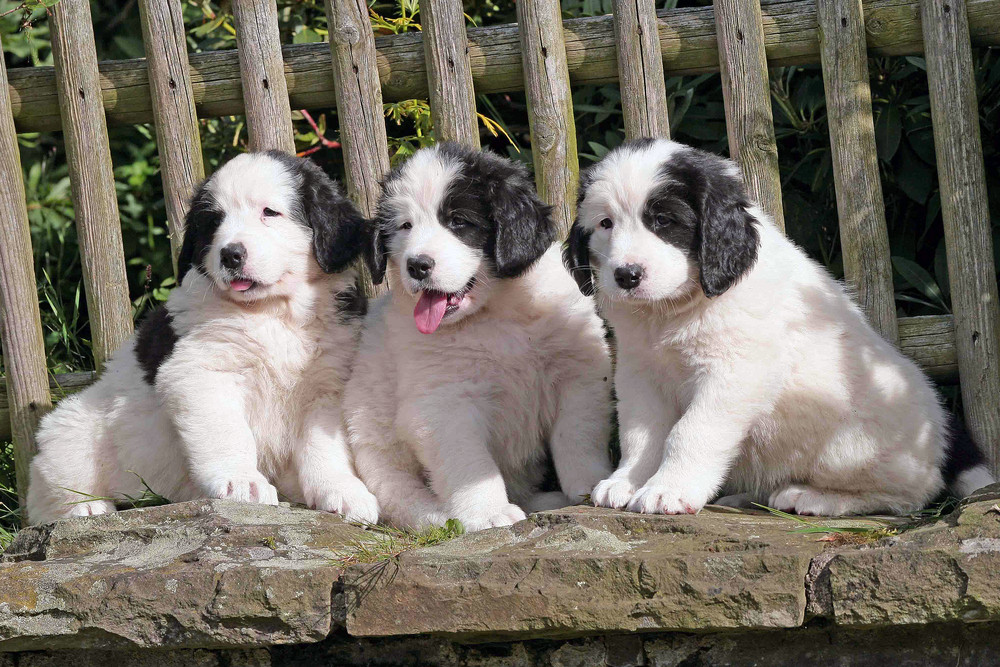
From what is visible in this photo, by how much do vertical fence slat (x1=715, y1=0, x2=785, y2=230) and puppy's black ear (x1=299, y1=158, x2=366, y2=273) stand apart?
1.75 m

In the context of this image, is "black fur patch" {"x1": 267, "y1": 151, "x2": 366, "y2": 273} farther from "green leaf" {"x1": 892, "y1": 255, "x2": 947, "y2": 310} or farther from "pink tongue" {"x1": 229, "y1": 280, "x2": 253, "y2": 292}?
"green leaf" {"x1": 892, "y1": 255, "x2": 947, "y2": 310}

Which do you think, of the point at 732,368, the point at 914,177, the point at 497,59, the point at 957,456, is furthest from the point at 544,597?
the point at 914,177

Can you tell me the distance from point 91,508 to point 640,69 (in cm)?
308

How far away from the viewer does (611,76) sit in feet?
16.7

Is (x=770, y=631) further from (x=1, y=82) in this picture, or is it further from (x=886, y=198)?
(x=1, y=82)

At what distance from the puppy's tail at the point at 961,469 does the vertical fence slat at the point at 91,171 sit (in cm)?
368

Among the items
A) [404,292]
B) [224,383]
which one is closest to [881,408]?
[404,292]

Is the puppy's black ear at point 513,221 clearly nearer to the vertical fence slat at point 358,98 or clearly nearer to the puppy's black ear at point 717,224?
the puppy's black ear at point 717,224

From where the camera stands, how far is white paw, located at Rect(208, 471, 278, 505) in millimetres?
4188

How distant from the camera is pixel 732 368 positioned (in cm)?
386

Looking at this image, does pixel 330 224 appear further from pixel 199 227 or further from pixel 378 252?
pixel 199 227

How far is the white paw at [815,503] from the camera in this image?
398cm

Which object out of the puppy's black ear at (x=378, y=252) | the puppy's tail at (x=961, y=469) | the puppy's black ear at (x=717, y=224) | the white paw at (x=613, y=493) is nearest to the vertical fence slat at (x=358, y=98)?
the puppy's black ear at (x=378, y=252)

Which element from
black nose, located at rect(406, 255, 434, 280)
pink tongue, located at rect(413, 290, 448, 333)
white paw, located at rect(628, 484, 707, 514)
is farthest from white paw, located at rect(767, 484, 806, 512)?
black nose, located at rect(406, 255, 434, 280)
